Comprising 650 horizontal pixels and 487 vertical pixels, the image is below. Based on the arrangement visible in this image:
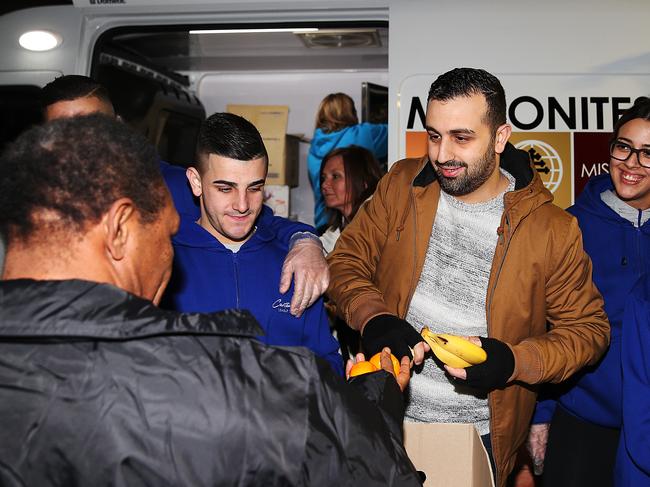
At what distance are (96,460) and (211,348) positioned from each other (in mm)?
227

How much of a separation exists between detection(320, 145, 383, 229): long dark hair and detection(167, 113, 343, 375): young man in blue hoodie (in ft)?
6.37

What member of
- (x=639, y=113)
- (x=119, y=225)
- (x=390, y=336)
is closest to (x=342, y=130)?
(x=639, y=113)

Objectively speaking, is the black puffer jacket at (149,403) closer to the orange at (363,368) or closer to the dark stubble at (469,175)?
the orange at (363,368)

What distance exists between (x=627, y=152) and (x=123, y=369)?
2067 mm

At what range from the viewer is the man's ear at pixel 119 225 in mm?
1097

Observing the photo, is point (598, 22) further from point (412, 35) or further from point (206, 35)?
point (206, 35)

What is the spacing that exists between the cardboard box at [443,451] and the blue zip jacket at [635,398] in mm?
481

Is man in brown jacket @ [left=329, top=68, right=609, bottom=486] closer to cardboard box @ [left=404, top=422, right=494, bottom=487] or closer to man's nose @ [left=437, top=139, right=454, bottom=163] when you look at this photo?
man's nose @ [left=437, top=139, right=454, bottom=163]

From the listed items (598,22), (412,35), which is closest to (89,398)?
(412,35)

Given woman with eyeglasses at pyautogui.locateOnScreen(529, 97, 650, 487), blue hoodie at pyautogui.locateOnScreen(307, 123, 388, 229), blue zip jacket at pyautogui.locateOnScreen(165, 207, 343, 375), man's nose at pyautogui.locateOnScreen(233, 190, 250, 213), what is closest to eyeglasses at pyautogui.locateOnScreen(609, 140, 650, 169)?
woman with eyeglasses at pyautogui.locateOnScreen(529, 97, 650, 487)

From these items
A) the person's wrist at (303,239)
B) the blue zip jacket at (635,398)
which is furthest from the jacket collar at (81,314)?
the blue zip jacket at (635,398)

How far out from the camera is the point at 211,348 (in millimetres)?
1079

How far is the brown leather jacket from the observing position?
2.13 m

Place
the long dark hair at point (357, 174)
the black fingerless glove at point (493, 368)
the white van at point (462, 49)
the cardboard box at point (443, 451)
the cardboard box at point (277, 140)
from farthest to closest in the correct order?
the cardboard box at point (277, 140)
the long dark hair at point (357, 174)
the white van at point (462, 49)
the black fingerless glove at point (493, 368)
the cardboard box at point (443, 451)
